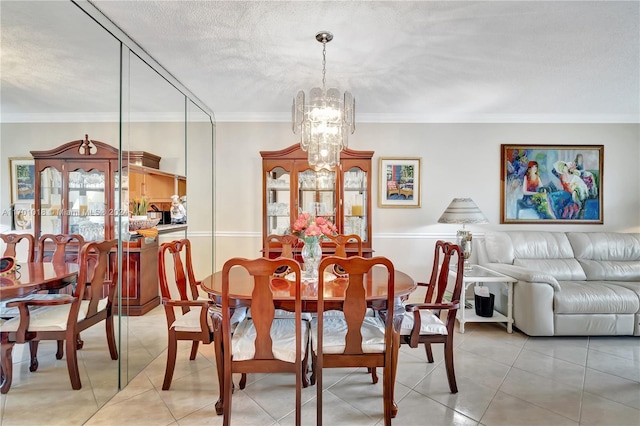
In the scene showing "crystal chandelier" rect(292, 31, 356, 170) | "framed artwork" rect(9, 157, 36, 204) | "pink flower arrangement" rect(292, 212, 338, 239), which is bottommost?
"pink flower arrangement" rect(292, 212, 338, 239)

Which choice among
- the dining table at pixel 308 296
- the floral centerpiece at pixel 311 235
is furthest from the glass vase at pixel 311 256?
the dining table at pixel 308 296

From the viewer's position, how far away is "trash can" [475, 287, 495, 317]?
308 cm

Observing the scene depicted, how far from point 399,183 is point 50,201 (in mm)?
3386

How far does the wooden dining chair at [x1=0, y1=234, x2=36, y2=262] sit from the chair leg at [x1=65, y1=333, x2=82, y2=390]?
0.50 m

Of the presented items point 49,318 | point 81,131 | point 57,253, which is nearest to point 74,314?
point 49,318

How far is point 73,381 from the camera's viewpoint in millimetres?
1741

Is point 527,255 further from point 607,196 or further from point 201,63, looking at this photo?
point 201,63

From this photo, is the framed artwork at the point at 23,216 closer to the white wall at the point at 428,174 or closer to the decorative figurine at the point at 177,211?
the decorative figurine at the point at 177,211

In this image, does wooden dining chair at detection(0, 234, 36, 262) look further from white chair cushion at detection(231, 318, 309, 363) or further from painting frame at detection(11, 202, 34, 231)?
white chair cushion at detection(231, 318, 309, 363)

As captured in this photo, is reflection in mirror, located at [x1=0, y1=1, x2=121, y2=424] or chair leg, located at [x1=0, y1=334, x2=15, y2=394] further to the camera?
reflection in mirror, located at [x1=0, y1=1, x2=121, y2=424]

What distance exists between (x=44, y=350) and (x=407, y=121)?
3954 mm

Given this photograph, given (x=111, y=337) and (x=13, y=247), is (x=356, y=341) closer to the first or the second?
(x=111, y=337)

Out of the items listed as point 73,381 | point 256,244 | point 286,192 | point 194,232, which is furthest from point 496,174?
point 73,381

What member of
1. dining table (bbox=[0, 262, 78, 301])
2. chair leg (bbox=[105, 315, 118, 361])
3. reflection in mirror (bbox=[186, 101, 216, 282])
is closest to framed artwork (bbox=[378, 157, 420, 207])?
reflection in mirror (bbox=[186, 101, 216, 282])
